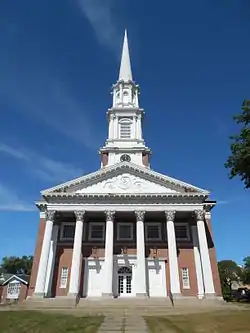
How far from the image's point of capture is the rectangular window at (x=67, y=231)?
3378 cm

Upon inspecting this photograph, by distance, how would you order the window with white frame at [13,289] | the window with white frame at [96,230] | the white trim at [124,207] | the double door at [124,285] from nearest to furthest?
the double door at [124,285] < the white trim at [124,207] < the window with white frame at [96,230] < the window with white frame at [13,289]

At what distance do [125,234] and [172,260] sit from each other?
7.18m

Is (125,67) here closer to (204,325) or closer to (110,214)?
(110,214)

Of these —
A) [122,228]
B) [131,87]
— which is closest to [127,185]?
[122,228]

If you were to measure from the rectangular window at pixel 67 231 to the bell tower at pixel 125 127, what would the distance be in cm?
1197

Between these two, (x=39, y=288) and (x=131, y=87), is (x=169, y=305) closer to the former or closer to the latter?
(x=39, y=288)

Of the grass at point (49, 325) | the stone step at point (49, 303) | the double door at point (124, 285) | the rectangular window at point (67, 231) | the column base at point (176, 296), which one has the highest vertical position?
the rectangular window at point (67, 231)

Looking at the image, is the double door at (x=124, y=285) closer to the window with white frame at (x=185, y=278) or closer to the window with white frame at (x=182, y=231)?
the window with white frame at (x=185, y=278)

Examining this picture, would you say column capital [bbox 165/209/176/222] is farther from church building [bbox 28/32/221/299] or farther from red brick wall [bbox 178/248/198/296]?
red brick wall [bbox 178/248/198/296]

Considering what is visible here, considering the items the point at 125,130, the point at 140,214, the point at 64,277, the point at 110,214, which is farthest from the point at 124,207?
the point at 125,130

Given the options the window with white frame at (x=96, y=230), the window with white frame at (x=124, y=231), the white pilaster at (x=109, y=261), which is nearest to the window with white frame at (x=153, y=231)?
the window with white frame at (x=124, y=231)

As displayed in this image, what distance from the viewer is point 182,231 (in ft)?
112

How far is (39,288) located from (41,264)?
223 centimetres

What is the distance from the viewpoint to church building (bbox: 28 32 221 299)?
1196 inches
